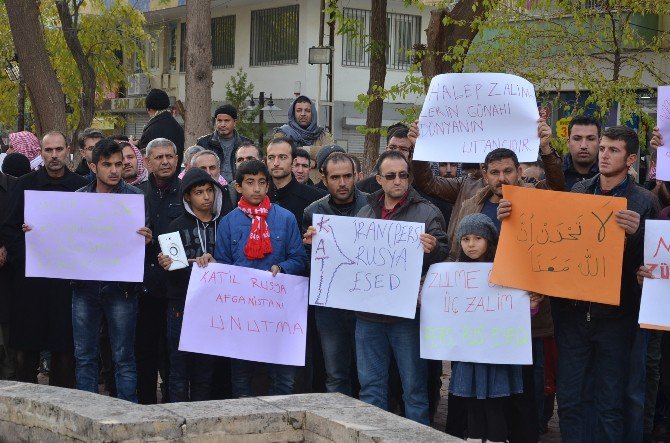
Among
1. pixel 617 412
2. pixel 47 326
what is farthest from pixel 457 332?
pixel 47 326

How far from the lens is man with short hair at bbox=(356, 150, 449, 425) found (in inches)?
303

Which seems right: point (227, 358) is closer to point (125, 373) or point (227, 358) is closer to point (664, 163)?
point (125, 373)

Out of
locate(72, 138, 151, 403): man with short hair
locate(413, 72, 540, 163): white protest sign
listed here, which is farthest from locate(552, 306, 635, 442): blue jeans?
locate(72, 138, 151, 403): man with short hair

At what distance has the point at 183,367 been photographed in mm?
8484

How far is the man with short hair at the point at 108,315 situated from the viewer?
8.56m

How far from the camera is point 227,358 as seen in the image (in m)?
8.85

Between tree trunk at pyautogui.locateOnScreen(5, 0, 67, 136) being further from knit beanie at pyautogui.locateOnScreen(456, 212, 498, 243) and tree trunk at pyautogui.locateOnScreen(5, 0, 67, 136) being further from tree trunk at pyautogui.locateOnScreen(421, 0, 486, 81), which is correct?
knit beanie at pyautogui.locateOnScreen(456, 212, 498, 243)

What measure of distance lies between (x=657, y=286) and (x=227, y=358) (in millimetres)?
3267

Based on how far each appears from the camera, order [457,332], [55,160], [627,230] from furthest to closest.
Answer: [55,160], [457,332], [627,230]

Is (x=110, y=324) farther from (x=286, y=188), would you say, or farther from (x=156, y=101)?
(x=156, y=101)

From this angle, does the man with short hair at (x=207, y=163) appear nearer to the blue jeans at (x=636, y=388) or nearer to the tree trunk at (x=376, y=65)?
the blue jeans at (x=636, y=388)

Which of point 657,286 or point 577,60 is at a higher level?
point 577,60

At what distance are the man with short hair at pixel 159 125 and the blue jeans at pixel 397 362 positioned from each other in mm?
4762

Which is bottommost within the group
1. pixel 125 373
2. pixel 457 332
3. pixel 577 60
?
pixel 125 373
